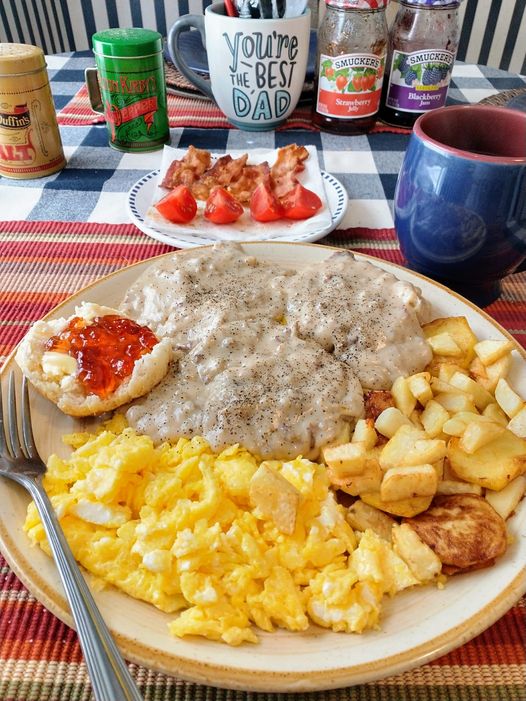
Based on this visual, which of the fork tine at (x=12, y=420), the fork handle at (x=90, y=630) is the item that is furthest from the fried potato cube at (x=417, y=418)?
the fork tine at (x=12, y=420)

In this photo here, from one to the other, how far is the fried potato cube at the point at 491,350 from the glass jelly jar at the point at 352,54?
Answer: 1829mm

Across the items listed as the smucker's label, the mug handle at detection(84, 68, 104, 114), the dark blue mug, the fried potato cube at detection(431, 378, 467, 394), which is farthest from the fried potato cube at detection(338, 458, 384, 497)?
the mug handle at detection(84, 68, 104, 114)

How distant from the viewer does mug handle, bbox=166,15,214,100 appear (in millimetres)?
3096

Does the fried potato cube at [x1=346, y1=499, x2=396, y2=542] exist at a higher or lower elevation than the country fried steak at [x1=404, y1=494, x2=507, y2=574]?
lower

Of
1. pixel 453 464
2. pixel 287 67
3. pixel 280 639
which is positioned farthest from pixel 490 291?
pixel 287 67

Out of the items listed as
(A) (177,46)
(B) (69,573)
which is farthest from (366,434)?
(A) (177,46)

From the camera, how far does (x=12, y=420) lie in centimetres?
143

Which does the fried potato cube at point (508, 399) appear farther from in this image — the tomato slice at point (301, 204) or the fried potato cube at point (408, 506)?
the tomato slice at point (301, 204)

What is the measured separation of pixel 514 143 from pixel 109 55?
6.16 feet

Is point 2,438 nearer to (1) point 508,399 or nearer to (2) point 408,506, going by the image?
(2) point 408,506

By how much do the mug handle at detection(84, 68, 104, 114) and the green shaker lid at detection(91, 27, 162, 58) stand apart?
0.87ft

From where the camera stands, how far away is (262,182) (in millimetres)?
2580

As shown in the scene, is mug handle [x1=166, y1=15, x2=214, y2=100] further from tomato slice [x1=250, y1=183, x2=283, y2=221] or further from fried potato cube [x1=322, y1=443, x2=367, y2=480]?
fried potato cube [x1=322, y1=443, x2=367, y2=480]

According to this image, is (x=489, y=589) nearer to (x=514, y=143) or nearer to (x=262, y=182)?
(x=514, y=143)
